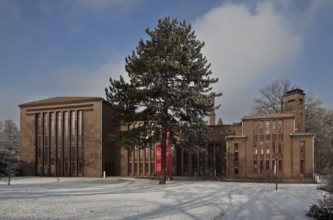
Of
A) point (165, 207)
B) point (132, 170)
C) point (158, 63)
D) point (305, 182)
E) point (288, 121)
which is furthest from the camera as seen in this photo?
point (132, 170)

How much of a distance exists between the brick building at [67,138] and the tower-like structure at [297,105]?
28005 millimetres

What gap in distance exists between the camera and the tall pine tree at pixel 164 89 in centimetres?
2830

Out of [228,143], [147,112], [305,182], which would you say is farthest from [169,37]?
[305,182]

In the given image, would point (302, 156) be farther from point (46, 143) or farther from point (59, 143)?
point (46, 143)

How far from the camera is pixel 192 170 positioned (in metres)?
46.1

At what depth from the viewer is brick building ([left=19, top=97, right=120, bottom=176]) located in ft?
152

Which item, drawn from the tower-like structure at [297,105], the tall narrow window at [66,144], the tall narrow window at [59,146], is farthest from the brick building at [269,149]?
the tall narrow window at [59,146]

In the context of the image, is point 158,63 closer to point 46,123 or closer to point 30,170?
point 46,123

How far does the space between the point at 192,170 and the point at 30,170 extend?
80.4 feet

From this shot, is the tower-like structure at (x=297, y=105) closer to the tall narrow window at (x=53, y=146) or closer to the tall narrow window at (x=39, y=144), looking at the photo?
the tall narrow window at (x=53, y=146)

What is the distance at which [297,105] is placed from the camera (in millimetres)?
51156

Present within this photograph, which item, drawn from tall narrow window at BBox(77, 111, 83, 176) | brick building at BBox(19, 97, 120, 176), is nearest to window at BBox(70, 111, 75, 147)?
brick building at BBox(19, 97, 120, 176)

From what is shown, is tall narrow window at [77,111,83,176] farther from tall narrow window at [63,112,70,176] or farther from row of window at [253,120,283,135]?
row of window at [253,120,283,135]

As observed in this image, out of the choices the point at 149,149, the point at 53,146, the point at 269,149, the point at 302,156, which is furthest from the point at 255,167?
the point at 53,146
